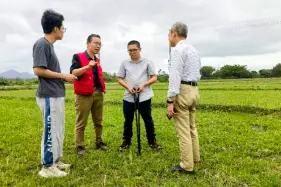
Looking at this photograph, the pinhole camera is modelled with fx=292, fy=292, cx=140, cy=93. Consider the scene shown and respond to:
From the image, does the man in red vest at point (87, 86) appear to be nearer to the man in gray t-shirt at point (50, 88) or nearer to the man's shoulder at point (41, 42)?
the man in gray t-shirt at point (50, 88)

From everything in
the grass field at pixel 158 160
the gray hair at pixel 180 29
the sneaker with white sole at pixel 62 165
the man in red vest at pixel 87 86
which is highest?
the gray hair at pixel 180 29

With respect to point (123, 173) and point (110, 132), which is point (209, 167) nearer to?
point (123, 173)

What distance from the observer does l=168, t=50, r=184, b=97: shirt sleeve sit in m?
5.00

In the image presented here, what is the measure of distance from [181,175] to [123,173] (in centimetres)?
104

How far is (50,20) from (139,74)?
2501 mm

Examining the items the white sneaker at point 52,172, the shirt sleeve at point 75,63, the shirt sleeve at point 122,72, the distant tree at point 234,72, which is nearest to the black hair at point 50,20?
the shirt sleeve at point 75,63

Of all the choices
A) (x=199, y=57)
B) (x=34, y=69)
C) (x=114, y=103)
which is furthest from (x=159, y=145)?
(x=114, y=103)

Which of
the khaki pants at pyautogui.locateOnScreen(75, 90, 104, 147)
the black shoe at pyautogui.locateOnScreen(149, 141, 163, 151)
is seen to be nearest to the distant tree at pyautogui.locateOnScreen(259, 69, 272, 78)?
the black shoe at pyautogui.locateOnScreen(149, 141, 163, 151)

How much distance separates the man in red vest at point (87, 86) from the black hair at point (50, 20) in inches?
41.3

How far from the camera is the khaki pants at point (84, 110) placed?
628cm

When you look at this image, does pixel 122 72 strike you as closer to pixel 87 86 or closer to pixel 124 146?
pixel 87 86

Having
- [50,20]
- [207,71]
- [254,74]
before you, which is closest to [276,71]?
[254,74]

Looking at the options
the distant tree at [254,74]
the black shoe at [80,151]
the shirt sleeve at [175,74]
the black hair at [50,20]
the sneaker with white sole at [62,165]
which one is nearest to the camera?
the black hair at [50,20]

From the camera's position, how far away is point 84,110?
630 cm
